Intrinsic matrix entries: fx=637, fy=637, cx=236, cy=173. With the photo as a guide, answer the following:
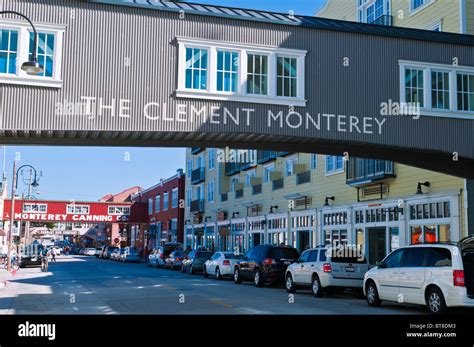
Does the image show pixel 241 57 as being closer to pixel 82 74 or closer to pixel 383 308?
pixel 82 74

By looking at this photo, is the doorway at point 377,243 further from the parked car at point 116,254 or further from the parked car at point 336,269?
the parked car at point 116,254

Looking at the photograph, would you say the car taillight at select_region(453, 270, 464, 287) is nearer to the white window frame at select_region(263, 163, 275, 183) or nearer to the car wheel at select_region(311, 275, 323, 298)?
the car wheel at select_region(311, 275, 323, 298)

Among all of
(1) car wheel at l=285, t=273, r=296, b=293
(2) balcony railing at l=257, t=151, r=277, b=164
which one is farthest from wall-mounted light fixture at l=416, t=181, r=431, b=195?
(2) balcony railing at l=257, t=151, r=277, b=164

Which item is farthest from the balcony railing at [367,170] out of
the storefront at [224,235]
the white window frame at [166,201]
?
the white window frame at [166,201]

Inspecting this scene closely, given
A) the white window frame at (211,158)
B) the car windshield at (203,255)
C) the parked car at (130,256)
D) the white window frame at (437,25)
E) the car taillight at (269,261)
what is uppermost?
the white window frame at (437,25)

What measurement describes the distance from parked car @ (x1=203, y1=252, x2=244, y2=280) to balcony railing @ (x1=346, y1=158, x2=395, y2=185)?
21.9ft

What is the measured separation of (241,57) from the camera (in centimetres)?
1947

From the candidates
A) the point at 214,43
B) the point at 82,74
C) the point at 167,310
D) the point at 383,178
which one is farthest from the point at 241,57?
the point at 383,178

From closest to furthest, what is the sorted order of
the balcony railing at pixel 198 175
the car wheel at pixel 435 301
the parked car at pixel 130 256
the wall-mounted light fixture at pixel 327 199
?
the car wheel at pixel 435 301
the wall-mounted light fixture at pixel 327 199
the balcony railing at pixel 198 175
the parked car at pixel 130 256

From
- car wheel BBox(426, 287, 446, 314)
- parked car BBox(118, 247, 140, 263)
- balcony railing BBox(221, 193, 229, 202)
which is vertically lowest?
parked car BBox(118, 247, 140, 263)

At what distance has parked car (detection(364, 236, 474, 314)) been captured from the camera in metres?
14.7

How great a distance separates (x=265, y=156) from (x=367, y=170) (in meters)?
14.2

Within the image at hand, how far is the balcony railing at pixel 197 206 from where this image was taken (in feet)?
187

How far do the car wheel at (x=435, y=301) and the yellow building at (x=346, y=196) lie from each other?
8.90 m
